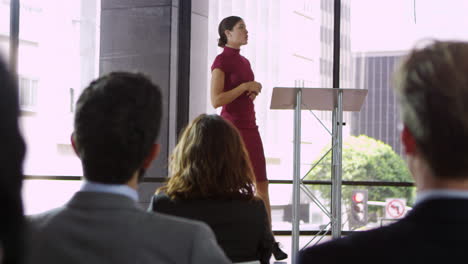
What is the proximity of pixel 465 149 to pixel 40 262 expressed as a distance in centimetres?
68

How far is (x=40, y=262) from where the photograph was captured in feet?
3.95

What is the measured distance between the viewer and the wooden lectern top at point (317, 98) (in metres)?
4.24

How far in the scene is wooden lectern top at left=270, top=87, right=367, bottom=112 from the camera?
424 centimetres

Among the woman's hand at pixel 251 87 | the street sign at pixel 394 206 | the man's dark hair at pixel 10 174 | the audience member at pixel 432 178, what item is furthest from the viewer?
the street sign at pixel 394 206

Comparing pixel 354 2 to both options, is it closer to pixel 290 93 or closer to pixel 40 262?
pixel 290 93

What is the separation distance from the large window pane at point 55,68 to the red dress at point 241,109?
62.3 inches

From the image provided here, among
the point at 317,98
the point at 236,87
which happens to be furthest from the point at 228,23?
the point at 317,98

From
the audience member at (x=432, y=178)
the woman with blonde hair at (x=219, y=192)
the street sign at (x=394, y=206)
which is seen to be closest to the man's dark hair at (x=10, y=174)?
the audience member at (x=432, y=178)

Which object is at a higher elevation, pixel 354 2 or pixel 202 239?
pixel 354 2

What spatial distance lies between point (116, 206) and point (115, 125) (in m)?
0.13

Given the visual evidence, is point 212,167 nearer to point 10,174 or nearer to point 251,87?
point 10,174

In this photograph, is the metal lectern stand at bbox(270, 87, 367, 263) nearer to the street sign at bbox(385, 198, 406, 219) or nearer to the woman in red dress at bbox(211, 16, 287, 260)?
the woman in red dress at bbox(211, 16, 287, 260)

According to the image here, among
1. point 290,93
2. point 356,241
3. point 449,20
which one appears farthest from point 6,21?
point 449,20

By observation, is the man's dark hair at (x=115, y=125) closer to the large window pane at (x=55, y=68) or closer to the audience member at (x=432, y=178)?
the audience member at (x=432, y=178)
